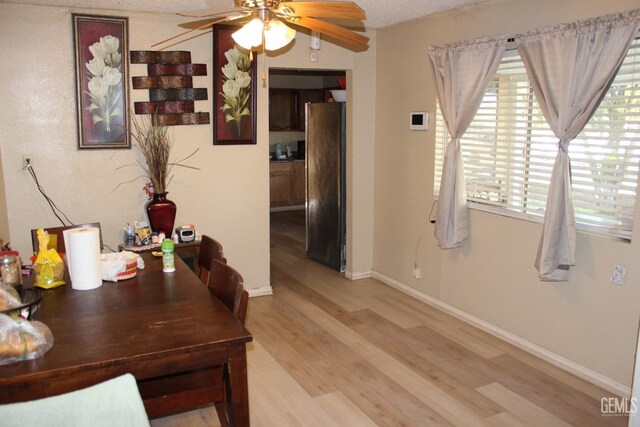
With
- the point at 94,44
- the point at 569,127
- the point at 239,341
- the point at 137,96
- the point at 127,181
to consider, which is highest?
the point at 94,44

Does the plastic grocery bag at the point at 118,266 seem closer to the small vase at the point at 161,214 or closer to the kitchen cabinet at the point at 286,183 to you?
the small vase at the point at 161,214

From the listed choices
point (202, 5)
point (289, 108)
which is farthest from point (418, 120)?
point (289, 108)

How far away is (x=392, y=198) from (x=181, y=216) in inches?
76.3

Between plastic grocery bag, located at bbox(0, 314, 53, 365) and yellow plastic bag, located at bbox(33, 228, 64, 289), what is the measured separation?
73 centimetres

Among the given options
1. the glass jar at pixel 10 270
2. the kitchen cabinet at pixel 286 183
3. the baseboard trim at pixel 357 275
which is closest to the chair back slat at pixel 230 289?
the glass jar at pixel 10 270

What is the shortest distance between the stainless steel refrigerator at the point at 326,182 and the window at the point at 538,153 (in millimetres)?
1264

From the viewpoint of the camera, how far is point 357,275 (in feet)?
17.9

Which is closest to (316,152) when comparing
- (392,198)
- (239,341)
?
(392,198)

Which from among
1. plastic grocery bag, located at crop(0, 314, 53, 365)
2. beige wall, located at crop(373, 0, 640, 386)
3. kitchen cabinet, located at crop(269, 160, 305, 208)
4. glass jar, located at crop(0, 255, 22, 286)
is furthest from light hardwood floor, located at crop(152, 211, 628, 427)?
kitchen cabinet, located at crop(269, 160, 305, 208)

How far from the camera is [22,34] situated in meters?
3.86

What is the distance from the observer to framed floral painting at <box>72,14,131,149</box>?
4023 mm

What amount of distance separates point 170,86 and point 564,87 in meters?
2.90

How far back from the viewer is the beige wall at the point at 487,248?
10.5 feet

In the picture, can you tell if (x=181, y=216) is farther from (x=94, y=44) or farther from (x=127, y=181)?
(x=94, y=44)
